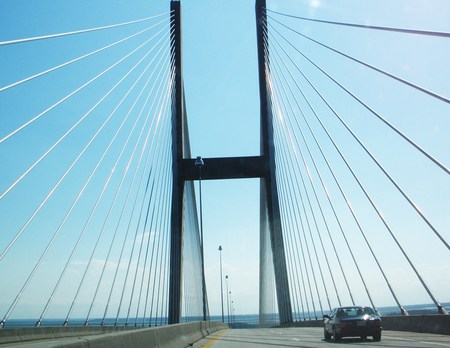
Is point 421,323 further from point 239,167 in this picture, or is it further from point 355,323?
point 239,167

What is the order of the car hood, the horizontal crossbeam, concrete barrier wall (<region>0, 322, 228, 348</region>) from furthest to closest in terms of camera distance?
the horizontal crossbeam < the car hood < concrete barrier wall (<region>0, 322, 228, 348</region>)

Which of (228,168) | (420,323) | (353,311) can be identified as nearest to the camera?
(353,311)

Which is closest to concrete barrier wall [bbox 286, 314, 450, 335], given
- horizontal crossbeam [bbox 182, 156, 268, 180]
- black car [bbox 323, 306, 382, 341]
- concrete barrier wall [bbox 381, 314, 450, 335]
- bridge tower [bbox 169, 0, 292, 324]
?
concrete barrier wall [bbox 381, 314, 450, 335]

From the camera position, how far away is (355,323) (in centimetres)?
1498

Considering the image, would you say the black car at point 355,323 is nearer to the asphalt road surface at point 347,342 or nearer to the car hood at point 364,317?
A: the car hood at point 364,317

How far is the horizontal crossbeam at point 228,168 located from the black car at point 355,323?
12356mm

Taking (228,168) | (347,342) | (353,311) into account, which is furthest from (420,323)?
(228,168)

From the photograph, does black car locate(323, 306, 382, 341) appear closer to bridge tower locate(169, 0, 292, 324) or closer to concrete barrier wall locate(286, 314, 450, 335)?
concrete barrier wall locate(286, 314, 450, 335)

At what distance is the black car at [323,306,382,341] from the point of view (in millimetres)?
14602

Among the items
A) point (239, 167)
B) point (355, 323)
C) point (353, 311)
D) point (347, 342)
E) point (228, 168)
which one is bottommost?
point (347, 342)

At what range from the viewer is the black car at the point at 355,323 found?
14.6 metres

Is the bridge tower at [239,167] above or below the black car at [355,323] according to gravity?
above

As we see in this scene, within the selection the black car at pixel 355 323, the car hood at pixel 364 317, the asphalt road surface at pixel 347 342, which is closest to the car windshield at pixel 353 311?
the black car at pixel 355 323

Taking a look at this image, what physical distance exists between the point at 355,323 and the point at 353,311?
2.61 feet
